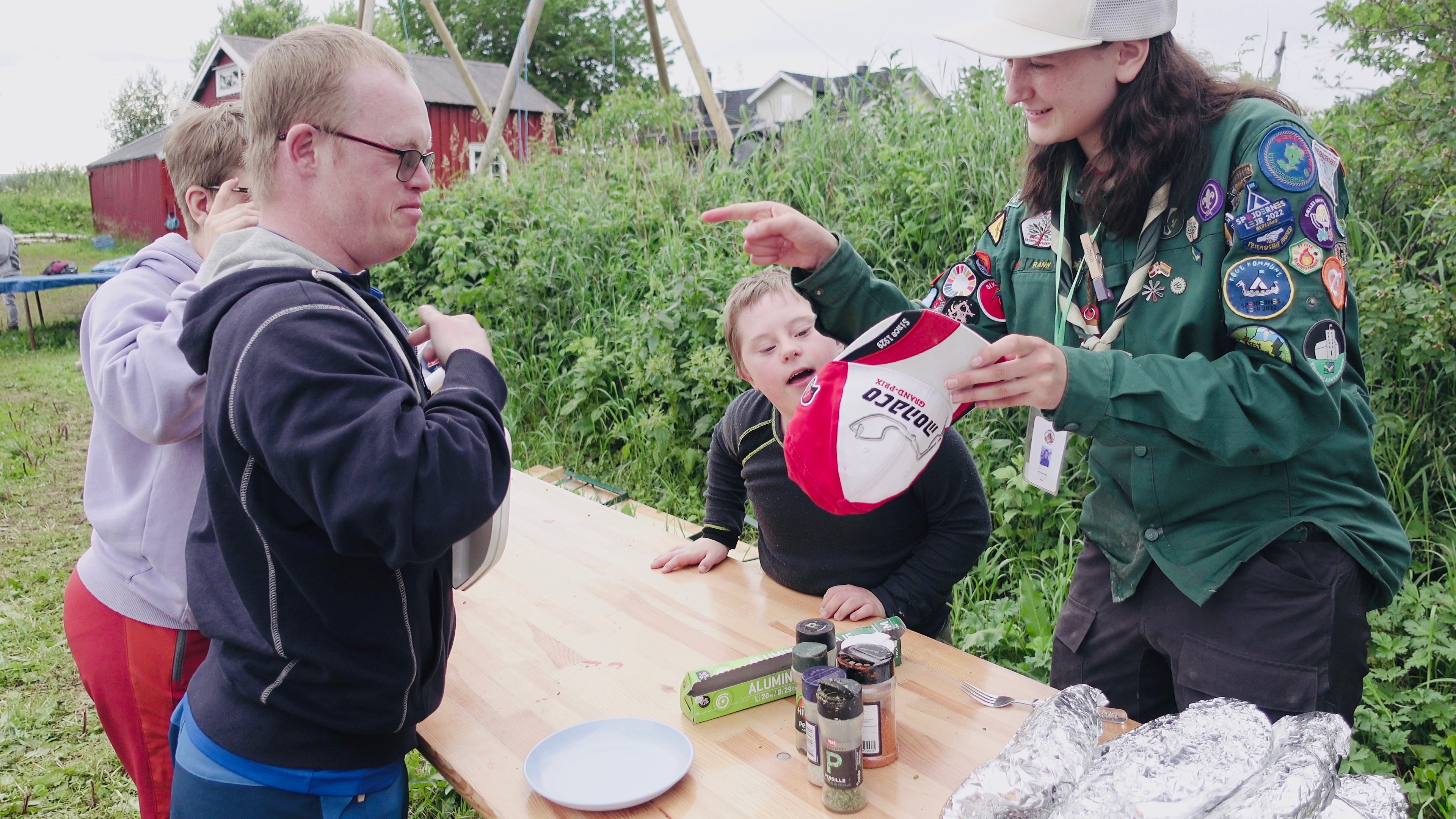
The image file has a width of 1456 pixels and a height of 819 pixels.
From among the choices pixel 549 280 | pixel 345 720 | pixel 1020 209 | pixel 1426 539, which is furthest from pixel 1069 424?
pixel 549 280

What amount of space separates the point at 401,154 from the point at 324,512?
58 cm

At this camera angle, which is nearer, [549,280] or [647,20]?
[549,280]

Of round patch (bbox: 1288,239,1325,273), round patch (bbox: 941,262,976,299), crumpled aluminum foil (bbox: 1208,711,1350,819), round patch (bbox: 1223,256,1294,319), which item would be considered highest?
round patch (bbox: 1288,239,1325,273)

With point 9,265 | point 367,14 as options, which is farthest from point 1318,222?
point 9,265

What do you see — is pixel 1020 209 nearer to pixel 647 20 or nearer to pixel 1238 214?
pixel 1238 214

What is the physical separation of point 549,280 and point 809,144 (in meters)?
1.94

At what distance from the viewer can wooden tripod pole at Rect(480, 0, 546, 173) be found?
791 centimetres

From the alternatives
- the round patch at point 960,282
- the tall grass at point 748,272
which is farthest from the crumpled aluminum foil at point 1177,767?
the tall grass at point 748,272

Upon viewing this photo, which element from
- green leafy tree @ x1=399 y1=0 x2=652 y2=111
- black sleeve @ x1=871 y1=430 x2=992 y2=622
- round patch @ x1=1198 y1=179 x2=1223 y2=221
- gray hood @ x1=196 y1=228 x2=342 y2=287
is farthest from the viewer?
green leafy tree @ x1=399 y1=0 x2=652 y2=111

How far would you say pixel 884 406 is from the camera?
4.83 feet

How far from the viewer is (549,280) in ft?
20.3

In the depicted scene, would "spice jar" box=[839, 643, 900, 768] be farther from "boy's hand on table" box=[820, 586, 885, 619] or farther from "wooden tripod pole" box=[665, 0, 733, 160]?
"wooden tripod pole" box=[665, 0, 733, 160]

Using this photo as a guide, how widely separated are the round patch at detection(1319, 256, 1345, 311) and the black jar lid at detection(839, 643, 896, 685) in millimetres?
911

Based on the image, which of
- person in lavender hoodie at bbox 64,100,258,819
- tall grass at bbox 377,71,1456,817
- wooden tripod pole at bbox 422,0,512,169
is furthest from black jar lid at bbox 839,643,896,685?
wooden tripod pole at bbox 422,0,512,169
